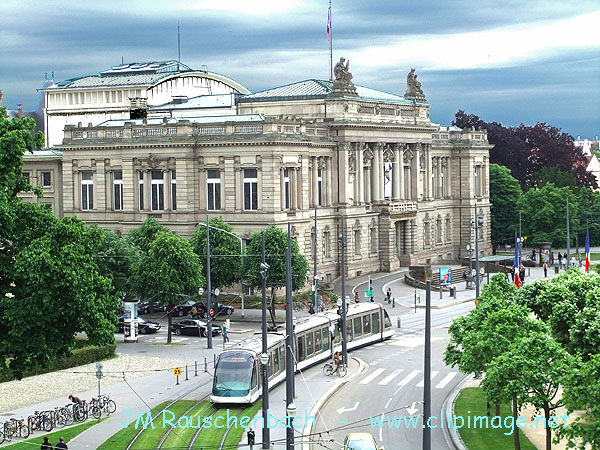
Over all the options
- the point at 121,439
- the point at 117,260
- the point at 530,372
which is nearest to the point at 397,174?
the point at 117,260

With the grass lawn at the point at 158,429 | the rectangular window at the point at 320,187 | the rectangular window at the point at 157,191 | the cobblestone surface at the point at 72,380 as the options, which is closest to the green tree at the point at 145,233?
the rectangular window at the point at 157,191

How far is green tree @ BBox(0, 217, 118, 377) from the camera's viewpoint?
161 feet

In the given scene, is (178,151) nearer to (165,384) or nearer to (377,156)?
(377,156)

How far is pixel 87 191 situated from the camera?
112 meters

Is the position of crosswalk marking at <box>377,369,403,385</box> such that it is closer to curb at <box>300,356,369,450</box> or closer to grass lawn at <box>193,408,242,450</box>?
curb at <box>300,356,369,450</box>

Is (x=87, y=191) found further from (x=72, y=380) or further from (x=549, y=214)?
(x=549, y=214)

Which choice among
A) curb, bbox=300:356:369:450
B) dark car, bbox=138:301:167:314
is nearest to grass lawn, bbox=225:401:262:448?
curb, bbox=300:356:369:450

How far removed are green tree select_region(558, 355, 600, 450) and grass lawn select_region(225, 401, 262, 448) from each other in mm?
16105

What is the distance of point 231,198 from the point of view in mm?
102000

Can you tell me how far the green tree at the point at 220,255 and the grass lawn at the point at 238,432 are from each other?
34.1m

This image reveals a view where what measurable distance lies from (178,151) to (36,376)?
131 feet

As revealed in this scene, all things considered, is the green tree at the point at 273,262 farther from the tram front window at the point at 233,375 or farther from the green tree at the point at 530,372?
the green tree at the point at 530,372

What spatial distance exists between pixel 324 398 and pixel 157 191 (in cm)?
5046

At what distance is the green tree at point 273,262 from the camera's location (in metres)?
88.9
